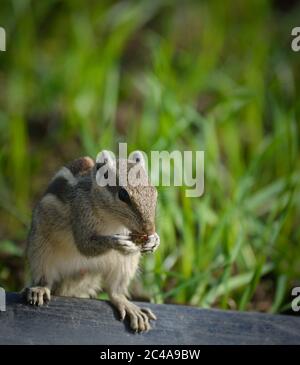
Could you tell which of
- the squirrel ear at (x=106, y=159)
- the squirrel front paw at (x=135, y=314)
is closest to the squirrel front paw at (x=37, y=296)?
the squirrel front paw at (x=135, y=314)

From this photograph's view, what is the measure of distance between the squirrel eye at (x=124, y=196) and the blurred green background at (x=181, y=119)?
0.67 metres

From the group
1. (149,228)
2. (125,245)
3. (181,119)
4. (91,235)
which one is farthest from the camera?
(181,119)

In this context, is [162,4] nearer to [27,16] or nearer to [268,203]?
[27,16]

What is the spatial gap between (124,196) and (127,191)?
0.09ft

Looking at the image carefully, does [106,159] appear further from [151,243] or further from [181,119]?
[181,119]

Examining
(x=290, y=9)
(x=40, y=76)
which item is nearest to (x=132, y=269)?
(x=40, y=76)

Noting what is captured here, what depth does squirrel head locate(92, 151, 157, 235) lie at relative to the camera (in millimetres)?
3133

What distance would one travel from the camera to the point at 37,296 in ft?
10.6

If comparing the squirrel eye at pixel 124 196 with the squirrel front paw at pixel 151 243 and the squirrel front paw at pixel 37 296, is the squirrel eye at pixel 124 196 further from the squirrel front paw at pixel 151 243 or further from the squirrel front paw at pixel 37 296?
the squirrel front paw at pixel 37 296

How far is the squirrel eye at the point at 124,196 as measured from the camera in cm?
317

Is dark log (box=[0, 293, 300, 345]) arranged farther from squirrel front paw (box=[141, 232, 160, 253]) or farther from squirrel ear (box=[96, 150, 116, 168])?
squirrel ear (box=[96, 150, 116, 168])

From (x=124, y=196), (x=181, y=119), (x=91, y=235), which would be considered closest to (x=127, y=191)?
(x=124, y=196)

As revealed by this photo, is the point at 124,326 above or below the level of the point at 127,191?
below

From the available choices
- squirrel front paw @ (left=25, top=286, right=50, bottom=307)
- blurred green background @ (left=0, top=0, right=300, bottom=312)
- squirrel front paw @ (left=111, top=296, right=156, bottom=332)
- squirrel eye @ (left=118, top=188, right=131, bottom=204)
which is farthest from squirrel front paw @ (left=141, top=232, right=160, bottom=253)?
blurred green background @ (left=0, top=0, right=300, bottom=312)
